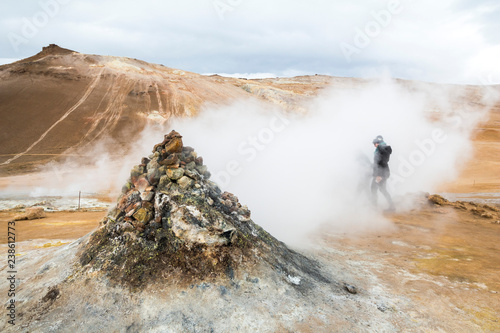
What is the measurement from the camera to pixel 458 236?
543cm

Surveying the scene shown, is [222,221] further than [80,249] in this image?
No

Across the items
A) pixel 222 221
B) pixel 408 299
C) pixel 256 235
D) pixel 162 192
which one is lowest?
pixel 408 299

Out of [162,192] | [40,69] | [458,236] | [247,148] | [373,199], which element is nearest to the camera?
[162,192]

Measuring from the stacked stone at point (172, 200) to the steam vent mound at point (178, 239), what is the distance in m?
0.01

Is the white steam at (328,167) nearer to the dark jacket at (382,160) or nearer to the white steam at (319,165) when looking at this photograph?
the white steam at (319,165)

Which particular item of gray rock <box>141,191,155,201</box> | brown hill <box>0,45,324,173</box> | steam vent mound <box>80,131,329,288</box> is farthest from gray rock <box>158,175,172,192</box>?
brown hill <box>0,45,324,173</box>

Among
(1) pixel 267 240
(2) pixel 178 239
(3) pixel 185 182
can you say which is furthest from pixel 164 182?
(1) pixel 267 240

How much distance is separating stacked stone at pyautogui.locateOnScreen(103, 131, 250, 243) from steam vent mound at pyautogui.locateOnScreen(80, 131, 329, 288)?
1cm

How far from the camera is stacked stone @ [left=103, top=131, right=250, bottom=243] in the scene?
315 centimetres

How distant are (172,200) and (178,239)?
48 cm

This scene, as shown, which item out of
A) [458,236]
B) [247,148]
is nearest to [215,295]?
[458,236]

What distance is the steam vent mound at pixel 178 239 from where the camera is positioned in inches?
115

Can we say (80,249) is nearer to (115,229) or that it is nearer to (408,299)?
(115,229)

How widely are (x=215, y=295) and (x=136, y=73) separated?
31.3 meters
